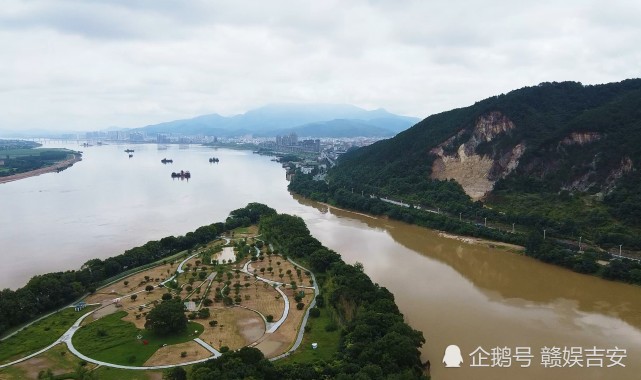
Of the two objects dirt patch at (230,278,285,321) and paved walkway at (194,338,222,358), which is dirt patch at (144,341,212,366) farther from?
dirt patch at (230,278,285,321)

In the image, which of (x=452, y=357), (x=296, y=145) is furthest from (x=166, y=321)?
(x=296, y=145)

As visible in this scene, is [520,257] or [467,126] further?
[467,126]

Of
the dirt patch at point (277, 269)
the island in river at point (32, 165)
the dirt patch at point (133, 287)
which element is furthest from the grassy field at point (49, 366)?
the island in river at point (32, 165)

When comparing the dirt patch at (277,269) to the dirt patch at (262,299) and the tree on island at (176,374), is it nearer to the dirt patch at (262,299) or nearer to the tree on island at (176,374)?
the dirt patch at (262,299)

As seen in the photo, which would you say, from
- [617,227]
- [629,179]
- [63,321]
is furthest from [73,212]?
[629,179]

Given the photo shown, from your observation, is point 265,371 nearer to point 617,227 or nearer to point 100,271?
point 100,271

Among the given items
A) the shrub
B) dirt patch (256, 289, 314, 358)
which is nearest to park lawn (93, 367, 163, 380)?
dirt patch (256, 289, 314, 358)
